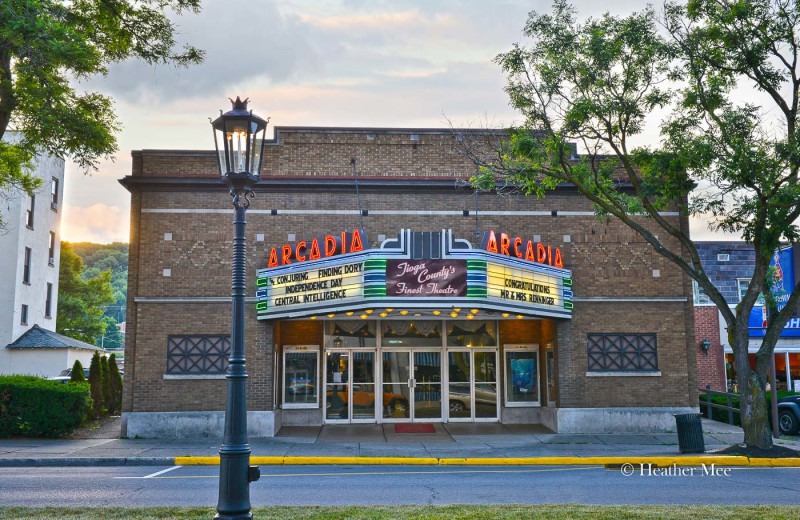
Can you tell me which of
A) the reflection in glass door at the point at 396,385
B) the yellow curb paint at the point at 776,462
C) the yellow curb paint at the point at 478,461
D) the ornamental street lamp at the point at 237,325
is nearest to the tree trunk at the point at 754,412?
the yellow curb paint at the point at 776,462

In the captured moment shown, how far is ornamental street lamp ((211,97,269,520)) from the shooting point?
318 inches

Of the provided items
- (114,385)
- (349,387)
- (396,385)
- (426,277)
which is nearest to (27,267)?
(114,385)

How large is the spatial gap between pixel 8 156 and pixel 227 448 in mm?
12407

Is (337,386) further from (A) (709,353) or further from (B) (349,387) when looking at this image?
(A) (709,353)

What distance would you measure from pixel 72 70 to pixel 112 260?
129735 mm

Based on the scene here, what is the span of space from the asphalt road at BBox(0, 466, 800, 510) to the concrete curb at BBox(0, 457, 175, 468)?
26.5 inches

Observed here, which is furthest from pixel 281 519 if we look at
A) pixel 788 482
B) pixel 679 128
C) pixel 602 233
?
pixel 602 233

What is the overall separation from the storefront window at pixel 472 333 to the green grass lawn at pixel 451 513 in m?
13.2

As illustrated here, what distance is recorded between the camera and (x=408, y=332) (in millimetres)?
23281

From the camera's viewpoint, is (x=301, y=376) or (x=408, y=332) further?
(x=408, y=332)

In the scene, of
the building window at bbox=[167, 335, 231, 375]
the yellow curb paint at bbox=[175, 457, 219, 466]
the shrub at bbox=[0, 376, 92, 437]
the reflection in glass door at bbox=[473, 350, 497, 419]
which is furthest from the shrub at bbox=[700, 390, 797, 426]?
the shrub at bbox=[0, 376, 92, 437]

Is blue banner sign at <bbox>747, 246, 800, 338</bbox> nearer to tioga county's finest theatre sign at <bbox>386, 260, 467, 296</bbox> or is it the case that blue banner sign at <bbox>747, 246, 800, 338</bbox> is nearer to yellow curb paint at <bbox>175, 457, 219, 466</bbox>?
tioga county's finest theatre sign at <bbox>386, 260, 467, 296</bbox>

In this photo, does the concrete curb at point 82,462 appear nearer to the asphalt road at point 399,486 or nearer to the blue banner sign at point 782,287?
the asphalt road at point 399,486

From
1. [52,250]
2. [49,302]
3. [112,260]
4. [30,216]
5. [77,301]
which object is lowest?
[49,302]
